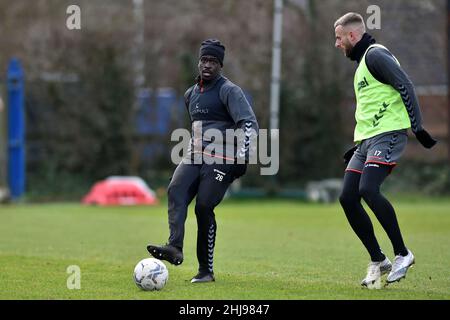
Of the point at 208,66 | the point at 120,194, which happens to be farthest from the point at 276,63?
the point at 208,66

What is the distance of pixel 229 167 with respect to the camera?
29.3 feet

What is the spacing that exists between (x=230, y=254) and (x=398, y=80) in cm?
437

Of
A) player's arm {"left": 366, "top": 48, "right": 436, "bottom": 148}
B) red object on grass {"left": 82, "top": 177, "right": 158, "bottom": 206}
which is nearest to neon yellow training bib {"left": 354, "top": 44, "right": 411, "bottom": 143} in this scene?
player's arm {"left": 366, "top": 48, "right": 436, "bottom": 148}

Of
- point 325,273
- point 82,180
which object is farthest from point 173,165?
point 325,273

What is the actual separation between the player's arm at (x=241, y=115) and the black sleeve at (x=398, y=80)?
124cm

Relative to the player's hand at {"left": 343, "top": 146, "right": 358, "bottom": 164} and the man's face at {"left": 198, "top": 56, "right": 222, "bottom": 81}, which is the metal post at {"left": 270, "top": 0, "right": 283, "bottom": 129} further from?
the man's face at {"left": 198, "top": 56, "right": 222, "bottom": 81}

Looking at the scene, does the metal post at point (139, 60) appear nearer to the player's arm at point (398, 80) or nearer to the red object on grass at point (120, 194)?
the red object on grass at point (120, 194)

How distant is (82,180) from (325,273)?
59.2 ft

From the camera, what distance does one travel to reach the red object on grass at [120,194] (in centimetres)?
2331

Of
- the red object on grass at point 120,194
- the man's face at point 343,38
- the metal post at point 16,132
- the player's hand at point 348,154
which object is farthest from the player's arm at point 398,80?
the metal post at point 16,132

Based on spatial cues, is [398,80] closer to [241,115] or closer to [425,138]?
[425,138]

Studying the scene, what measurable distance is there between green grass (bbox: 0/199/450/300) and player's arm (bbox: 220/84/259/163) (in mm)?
1250
